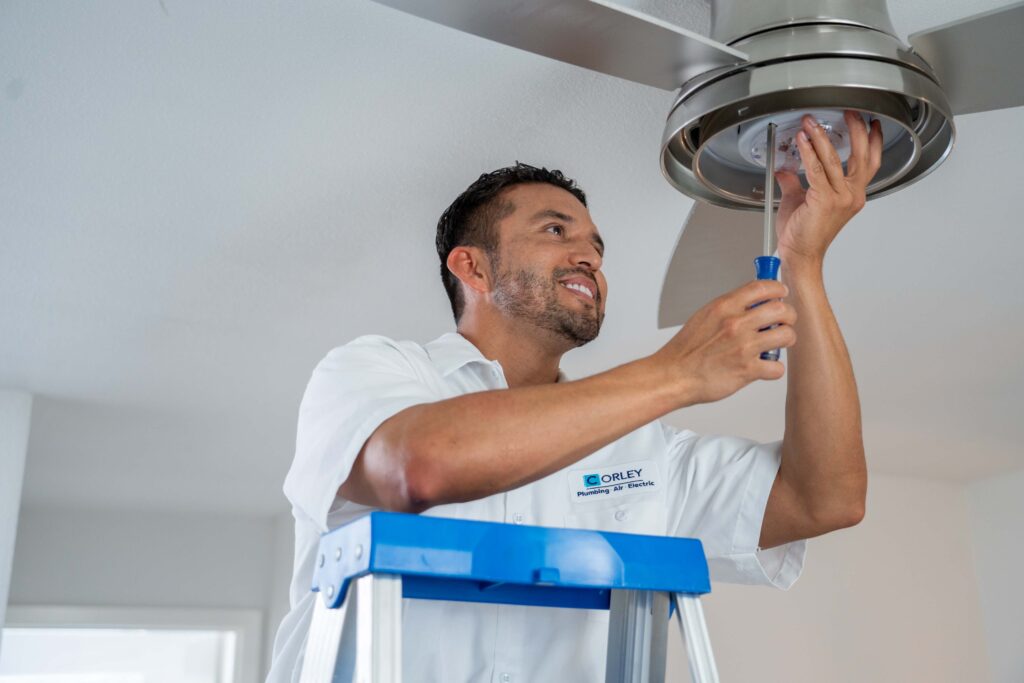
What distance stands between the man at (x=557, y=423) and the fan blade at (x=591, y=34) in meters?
0.16

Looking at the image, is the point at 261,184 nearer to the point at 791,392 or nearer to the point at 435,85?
the point at 435,85

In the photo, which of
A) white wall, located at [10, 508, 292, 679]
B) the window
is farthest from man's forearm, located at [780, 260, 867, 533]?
the window

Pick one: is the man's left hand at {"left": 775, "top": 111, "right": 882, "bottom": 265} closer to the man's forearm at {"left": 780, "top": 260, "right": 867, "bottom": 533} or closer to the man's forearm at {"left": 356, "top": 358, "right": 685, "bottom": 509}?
the man's forearm at {"left": 780, "top": 260, "right": 867, "bottom": 533}

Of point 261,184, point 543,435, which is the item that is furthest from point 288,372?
point 543,435

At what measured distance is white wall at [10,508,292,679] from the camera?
512cm

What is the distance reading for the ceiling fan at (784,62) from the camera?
1.13 metres

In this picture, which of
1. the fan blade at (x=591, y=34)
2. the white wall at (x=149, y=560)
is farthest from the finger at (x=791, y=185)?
the white wall at (x=149, y=560)

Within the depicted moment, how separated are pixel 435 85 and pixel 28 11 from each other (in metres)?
0.64

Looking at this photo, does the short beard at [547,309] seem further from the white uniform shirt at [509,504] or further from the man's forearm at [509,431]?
the man's forearm at [509,431]

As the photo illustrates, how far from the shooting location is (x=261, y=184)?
2158 millimetres

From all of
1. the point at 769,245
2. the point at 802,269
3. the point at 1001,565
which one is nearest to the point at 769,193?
the point at 769,245

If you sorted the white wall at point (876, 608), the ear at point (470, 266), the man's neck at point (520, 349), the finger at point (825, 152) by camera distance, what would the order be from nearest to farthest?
1. the finger at point (825, 152)
2. the man's neck at point (520, 349)
3. the ear at point (470, 266)
4. the white wall at point (876, 608)

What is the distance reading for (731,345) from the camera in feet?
3.46

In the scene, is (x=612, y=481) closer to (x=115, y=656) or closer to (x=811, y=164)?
(x=811, y=164)
